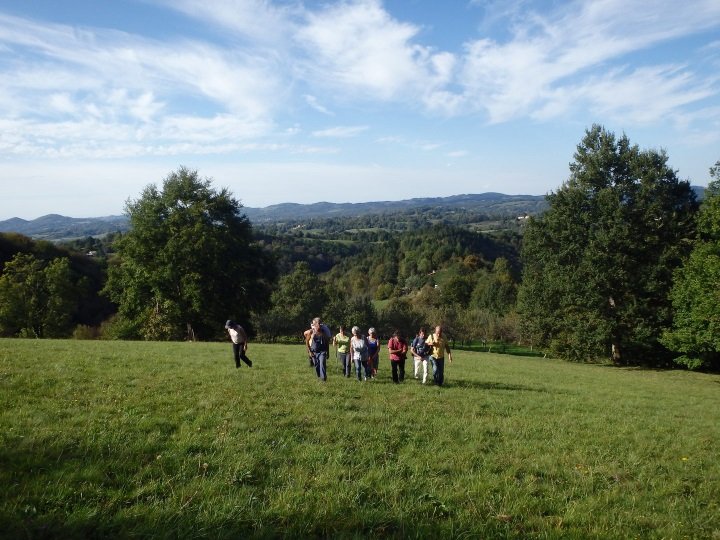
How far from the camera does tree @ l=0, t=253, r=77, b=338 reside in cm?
4962

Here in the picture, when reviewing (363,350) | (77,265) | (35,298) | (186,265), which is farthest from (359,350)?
(77,265)

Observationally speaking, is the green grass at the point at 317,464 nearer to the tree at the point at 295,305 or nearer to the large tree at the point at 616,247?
the large tree at the point at 616,247

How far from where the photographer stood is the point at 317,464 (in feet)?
22.7

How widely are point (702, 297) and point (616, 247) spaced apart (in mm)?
7780

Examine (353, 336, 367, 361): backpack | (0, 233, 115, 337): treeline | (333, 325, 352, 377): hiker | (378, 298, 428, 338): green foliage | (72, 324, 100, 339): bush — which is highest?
(353, 336, 367, 361): backpack

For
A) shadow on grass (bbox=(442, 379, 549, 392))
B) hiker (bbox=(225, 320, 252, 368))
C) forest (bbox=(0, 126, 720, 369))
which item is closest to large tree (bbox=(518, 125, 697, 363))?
forest (bbox=(0, 126, 720, 369))

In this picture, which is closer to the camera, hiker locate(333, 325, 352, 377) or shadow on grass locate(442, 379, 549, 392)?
shadow on grass locate(442, 379, 549, 392)

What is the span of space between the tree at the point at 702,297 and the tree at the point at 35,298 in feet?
194

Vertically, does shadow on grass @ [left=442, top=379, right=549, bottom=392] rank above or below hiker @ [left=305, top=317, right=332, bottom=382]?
below

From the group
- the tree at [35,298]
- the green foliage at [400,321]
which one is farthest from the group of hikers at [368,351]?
the green foliage at [400,321]

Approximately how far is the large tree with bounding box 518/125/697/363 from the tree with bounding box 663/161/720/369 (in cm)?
198

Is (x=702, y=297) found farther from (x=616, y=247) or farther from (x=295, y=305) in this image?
(x=295, y=305)

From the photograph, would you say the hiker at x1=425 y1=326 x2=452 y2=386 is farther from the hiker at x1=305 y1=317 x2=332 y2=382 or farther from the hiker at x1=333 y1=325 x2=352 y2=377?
the hiker at x1=305 y1=317 x2=332 y2=382

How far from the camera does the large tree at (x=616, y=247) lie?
3775 cm
